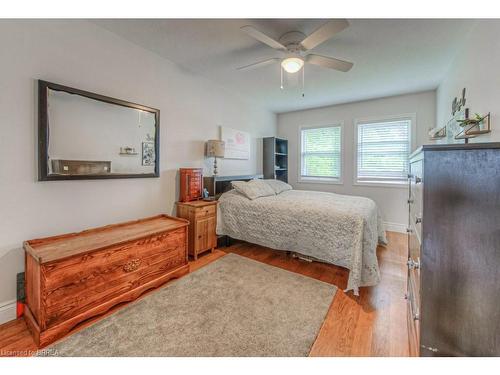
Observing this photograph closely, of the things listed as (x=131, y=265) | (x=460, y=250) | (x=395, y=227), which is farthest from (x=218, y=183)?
(x=395, y=227)

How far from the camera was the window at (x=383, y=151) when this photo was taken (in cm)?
397

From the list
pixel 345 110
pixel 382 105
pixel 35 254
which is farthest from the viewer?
pixel 345 110

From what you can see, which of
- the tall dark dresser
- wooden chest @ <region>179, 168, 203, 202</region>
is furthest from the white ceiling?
the tall dark dresser

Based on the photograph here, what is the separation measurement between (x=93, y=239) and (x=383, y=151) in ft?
15.1

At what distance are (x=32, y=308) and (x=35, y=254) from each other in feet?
1.43

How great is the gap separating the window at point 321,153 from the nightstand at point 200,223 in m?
2.75

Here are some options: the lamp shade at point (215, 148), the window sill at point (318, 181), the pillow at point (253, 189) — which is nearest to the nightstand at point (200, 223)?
the pillow at point (253, 189)

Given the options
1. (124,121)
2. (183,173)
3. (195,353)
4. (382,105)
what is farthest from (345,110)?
(195,353)

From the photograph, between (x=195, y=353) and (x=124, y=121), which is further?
(x=124, y=121)

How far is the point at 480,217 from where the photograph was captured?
0.91 metres

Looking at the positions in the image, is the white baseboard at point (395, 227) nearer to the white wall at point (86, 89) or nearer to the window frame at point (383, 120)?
the window frame at point (383, 120)

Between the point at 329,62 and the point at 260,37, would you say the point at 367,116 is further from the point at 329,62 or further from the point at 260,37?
the point at 260,37

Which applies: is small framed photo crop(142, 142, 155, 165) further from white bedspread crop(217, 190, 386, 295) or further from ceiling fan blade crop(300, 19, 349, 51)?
ceiling fan blade crop(300, 19, 349, 51)
